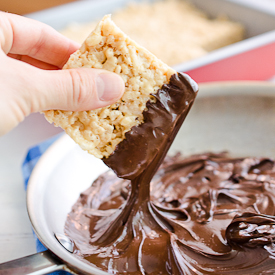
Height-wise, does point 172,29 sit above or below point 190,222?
above

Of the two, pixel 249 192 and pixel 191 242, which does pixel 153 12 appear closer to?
pixel 249 192

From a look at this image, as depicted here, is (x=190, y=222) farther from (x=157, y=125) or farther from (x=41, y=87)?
(x=41, y=87)

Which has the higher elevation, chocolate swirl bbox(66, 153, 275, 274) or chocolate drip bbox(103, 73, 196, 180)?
chocolate drip bbox(103, 73, 196, 180)

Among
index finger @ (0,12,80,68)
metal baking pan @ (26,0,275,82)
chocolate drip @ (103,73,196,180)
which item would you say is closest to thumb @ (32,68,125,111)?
chocolate drip @ (103,73,196,180)

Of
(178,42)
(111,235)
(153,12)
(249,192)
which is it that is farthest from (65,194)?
(153,12)

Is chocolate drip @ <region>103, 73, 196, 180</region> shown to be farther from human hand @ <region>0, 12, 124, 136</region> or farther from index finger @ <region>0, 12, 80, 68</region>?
index finger @ <region>0, 12, 80, 68</region>

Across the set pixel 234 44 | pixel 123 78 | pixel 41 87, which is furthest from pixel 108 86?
pixel 234 44
